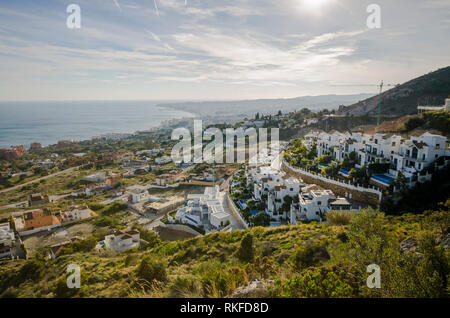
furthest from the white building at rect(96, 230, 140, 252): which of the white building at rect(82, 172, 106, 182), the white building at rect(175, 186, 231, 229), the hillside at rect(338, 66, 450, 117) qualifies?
the hillside at rect(338, 66, 450, 117)

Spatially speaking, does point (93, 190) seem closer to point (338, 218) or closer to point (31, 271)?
point (31, 271)

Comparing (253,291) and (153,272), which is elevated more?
(253,291)

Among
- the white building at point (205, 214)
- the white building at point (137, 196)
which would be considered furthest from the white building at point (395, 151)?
the white building at point (137, 196)

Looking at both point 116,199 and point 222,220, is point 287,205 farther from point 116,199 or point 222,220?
point 116,199

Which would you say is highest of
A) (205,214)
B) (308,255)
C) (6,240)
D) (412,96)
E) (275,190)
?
(412,96)

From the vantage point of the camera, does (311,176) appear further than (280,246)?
Yes

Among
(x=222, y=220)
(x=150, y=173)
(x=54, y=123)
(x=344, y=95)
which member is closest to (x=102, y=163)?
(x=150, y=173)

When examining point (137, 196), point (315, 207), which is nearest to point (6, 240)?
point (137, 196)
